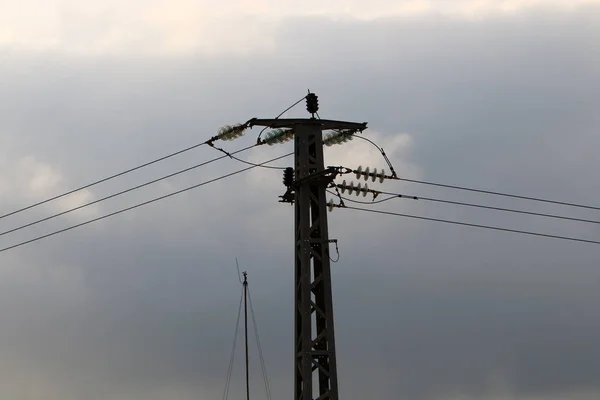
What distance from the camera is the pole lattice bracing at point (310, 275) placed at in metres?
41.1

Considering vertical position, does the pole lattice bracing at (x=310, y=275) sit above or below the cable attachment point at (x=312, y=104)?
below

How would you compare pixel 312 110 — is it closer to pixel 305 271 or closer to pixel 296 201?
pixel 296 201

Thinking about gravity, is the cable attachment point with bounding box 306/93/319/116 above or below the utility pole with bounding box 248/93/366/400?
above

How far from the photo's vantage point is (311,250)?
42.2 meters

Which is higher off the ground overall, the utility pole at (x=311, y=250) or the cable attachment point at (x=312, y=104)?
the cable attachment point at (x=312, y=104)

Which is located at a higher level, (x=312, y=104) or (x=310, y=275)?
(x=312, y=104)

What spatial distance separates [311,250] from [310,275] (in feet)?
3.31

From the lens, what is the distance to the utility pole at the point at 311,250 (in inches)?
1618

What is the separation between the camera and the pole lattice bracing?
41.1 m

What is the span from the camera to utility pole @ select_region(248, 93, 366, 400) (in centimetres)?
4109

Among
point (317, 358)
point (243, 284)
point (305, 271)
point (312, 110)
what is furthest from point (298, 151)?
point (243, 284)

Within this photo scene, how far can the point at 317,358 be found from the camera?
4147cm

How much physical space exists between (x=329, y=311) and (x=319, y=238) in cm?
305

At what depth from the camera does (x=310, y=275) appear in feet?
138
